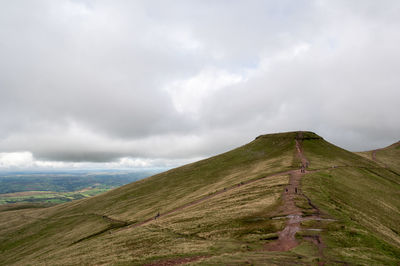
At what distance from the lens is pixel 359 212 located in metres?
44.8

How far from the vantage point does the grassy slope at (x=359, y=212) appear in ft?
90.4

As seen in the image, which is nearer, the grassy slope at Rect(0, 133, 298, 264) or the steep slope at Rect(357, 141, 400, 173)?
the grassy slope at Rect(0, 133, 298, 264)

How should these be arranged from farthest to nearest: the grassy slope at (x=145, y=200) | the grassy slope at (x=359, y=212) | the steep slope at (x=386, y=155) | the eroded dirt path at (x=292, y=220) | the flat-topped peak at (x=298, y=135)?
1. the steep slope at (x=386, y=155)
2. the flat-topped peak at (x=298, y=135)
3. the grassy slope at (x=145, y=200)
4. the eroded dirt path at (x=292, y=220)
5. the grassy slope at (x=359, y=212)

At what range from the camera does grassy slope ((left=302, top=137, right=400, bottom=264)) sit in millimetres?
27555

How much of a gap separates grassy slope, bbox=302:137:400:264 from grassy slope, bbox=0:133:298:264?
1229cm

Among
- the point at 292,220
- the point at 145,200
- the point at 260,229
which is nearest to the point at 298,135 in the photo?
the point at 145,200

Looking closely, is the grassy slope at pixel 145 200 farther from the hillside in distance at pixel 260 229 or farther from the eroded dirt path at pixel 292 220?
the eroded dirt path at pixel 292 220

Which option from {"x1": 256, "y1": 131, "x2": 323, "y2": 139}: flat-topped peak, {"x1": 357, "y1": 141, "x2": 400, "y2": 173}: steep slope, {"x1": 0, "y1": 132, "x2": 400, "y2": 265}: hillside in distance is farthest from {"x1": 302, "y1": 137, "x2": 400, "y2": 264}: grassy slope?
{"x1": 357, "y1": 141, "x2": 400, "y2": 173}: steep slope

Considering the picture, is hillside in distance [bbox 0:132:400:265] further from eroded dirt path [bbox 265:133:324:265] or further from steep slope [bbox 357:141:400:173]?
steep slope [bbox 357:141:400:173]

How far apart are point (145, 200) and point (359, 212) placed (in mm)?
77122

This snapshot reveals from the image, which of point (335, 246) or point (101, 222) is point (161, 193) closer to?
point (101, 222)

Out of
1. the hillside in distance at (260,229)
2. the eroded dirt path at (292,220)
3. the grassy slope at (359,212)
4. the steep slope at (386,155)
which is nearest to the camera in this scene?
the grassy slope at (359,212)

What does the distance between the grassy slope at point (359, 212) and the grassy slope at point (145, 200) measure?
1229 cm

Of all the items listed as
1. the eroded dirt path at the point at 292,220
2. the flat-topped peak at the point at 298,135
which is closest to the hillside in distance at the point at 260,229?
the eroded dirt path at the point at 292,220
